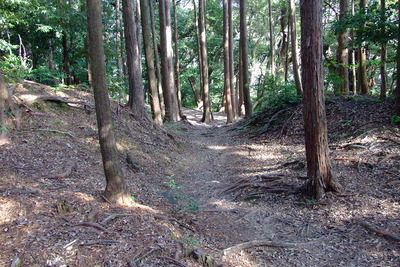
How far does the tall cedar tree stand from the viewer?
37.8 feet

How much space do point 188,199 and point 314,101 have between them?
3.69 metres

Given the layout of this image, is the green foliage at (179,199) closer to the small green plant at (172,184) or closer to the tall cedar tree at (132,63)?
the small green plant at (172,184)

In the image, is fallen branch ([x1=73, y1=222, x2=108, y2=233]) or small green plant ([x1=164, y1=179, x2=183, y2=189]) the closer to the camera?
fallen branch ([x1=73, y1=222, x2=108, y2=233])

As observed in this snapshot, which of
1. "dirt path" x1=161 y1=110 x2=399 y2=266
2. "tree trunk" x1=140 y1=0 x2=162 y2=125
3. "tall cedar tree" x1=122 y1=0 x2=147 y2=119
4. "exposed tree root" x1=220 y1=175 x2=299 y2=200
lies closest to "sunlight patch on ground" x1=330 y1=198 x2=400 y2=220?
"dirt path" x1=161 y1=110 x2=399 y2=266

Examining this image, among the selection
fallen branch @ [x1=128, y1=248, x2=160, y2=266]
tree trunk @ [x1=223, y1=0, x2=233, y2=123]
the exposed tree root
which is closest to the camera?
fallen branch @ [x1=128, y1=248, x2=160, y2=266]

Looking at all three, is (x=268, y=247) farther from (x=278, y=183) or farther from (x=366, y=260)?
(x=278, y=183)

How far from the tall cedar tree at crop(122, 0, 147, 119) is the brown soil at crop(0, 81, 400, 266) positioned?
2.28ft

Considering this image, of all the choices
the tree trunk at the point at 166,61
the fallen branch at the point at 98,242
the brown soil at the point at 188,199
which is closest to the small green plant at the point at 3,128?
the brown soil at the point at 188,199

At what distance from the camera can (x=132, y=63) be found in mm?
11750

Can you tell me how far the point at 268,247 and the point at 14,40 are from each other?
1683 centimetres

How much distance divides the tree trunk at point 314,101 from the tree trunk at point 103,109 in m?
3.84

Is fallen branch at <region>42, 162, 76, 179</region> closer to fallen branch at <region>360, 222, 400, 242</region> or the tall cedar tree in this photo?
the tall cedar tree

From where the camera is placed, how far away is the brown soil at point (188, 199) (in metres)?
4.09

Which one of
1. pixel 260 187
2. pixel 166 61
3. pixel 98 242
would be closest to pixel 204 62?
pixel 166 61
